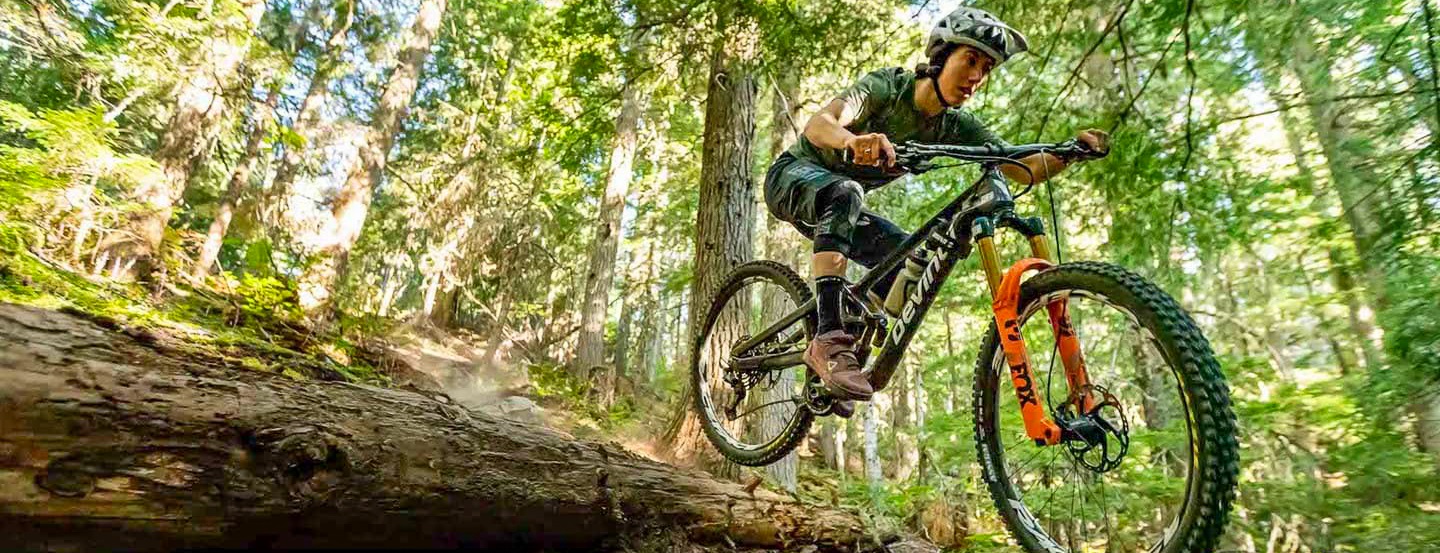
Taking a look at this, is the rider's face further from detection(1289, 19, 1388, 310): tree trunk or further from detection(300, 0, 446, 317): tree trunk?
detection(300, 0, 446, 317): tree trunk

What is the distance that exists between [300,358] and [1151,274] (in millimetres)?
6734

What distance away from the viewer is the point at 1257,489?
5.71 m

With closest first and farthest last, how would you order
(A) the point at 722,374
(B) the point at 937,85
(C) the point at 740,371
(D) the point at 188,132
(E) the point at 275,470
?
(E) the point at 275,470
(B) the point at 937,85
(C) the point at 740,371
(A) the point at 722,374
(D) the point at 188,132

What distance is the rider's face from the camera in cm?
275

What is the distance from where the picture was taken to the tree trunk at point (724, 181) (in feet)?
17.8

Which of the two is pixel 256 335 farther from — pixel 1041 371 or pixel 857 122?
pixel 1041 371

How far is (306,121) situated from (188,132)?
13.0 feet

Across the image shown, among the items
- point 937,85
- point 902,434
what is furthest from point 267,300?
point 902,434

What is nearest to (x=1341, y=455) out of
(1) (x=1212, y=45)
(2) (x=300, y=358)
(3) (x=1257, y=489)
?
(3) (x=1257, y=489)

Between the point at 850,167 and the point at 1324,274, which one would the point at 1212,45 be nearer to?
the point at 1324,274

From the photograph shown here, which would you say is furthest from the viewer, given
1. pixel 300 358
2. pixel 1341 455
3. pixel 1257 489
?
pixel 1257 489

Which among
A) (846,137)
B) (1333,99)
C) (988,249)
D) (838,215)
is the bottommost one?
(988,249)

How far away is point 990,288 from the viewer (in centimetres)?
250

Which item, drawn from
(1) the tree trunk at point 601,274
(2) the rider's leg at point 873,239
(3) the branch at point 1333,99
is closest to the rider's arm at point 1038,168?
(2) the rider's leg at point 873,239
